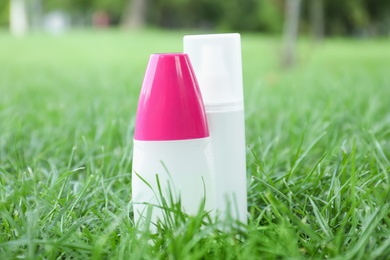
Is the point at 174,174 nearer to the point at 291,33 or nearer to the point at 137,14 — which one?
the point at 291,33

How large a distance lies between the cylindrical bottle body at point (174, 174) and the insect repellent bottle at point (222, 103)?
41 millimetres

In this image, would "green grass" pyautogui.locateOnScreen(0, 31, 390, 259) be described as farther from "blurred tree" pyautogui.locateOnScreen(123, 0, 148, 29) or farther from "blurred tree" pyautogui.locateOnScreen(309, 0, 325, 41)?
"blurred tree" pyautogui.locateOnScreen(123, 0, 148, 29)

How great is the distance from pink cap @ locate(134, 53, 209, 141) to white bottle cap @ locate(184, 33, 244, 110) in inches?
1.9

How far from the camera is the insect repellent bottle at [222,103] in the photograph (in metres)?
1.18

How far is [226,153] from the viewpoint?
119 cm

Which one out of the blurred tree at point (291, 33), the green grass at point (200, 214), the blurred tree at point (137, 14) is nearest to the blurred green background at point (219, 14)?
the blurred tree at point (137, 14)

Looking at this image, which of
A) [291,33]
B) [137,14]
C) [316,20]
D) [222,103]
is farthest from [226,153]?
[137,14]

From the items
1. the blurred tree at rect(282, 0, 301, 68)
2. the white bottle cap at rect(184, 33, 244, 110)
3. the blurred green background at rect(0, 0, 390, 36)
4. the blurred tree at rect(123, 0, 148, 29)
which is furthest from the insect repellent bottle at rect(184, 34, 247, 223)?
the blurred green background at rect(0, 0, 390, 36)

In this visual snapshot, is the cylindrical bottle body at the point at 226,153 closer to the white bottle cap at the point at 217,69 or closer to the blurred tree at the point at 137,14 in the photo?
the white bottle cap at the point at 217,69

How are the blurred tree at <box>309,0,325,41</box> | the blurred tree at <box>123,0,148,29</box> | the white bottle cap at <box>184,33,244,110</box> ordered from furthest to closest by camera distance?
1. the blurred tree at <box>123,0,148,29</box>
2. the blurred tree at <box>309,0,325,41</box>
3. the white bottle cap at <box>184,33,244,110</box>

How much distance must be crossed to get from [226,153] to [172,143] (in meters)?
0.12

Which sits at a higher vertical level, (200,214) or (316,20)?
(200,214)

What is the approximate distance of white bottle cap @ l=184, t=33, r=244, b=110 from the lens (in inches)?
46.6

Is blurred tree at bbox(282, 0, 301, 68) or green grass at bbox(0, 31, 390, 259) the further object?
blurred tree at bbox(282, 0, 301, 68)
